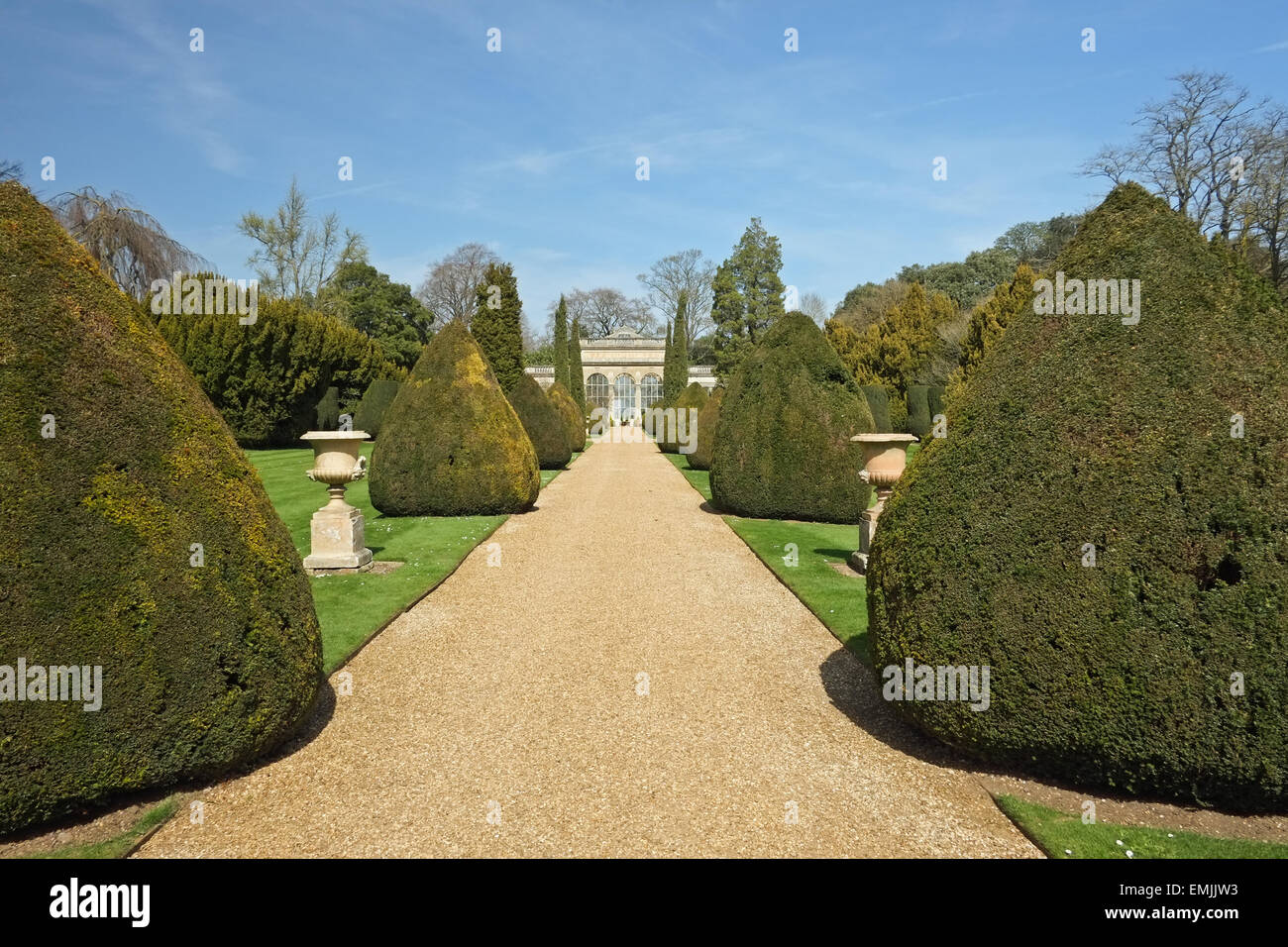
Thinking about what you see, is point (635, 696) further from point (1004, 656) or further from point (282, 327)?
point (282, 327)

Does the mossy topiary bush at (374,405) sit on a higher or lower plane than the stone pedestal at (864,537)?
higher

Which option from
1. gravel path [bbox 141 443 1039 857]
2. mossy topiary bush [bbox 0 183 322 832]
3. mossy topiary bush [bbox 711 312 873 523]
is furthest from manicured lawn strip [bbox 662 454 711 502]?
mossy topiary bush [bbox 0 183 322 832]

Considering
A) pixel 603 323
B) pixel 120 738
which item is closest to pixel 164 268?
pixel 120 738

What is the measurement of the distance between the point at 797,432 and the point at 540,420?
39.1 ft

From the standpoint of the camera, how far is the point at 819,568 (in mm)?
9938

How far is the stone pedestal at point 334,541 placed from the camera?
9.61 metres

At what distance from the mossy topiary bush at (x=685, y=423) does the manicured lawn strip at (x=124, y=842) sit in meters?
23.5

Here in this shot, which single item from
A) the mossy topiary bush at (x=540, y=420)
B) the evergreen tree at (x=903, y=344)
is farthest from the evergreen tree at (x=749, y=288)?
the mossy topiary bush at (x=540, y=420)

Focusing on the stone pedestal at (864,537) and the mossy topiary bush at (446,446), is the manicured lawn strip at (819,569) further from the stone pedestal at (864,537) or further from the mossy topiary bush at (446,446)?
the mossy topiary bush at (446,446)

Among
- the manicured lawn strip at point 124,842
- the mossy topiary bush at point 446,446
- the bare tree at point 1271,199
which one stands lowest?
the manicured lawn strip at point 124,842

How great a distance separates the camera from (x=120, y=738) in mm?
3705

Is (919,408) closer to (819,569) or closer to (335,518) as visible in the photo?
(819,569)

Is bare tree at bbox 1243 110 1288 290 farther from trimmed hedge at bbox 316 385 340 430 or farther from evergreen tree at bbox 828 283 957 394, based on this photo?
trimmed hedge at bbox 316 385 340 430

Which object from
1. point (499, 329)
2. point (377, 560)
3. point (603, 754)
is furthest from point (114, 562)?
point (499, 329)
